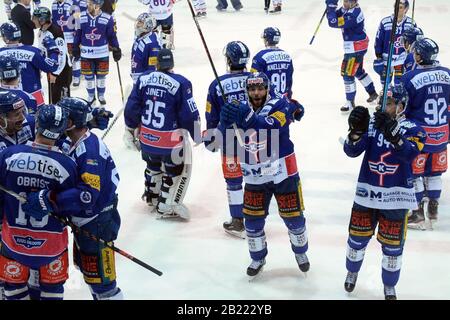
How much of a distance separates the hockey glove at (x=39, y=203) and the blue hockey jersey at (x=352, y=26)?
6519mm

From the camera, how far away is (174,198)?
269 inches

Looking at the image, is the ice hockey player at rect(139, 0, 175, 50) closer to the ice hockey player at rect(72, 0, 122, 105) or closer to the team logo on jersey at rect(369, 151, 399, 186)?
the ice hockey player at rect(72, 0, 122, 105)

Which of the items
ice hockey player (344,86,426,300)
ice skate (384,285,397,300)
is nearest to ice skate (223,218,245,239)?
ice hockey player (344,86,426,300)

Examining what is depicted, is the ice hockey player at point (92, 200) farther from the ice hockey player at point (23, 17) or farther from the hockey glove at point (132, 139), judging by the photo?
the ice hockey player at point (23, 17)

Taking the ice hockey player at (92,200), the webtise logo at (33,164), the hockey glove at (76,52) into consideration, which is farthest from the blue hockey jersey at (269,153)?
the hockey glove at (76,52)

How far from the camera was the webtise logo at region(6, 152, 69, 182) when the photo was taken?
13.6 feet

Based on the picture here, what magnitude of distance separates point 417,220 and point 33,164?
381 centimetres

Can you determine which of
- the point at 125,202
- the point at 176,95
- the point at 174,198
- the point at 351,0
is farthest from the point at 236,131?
the point at 351,0

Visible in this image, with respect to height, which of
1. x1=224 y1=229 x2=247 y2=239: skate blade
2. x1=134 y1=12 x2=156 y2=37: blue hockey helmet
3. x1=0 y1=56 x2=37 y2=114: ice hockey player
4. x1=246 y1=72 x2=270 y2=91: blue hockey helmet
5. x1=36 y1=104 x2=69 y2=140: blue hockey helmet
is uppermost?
x1=36 y1=104 x2=69 y2=140: blue hockey helmet

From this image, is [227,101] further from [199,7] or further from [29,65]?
[199,7]

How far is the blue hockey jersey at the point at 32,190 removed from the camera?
4172 millimetres

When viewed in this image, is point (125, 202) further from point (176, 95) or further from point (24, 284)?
point (24, 284)

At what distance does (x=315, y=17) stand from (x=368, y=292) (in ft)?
37.7

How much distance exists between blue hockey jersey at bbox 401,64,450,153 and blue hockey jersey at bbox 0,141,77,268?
3273 millimetres
